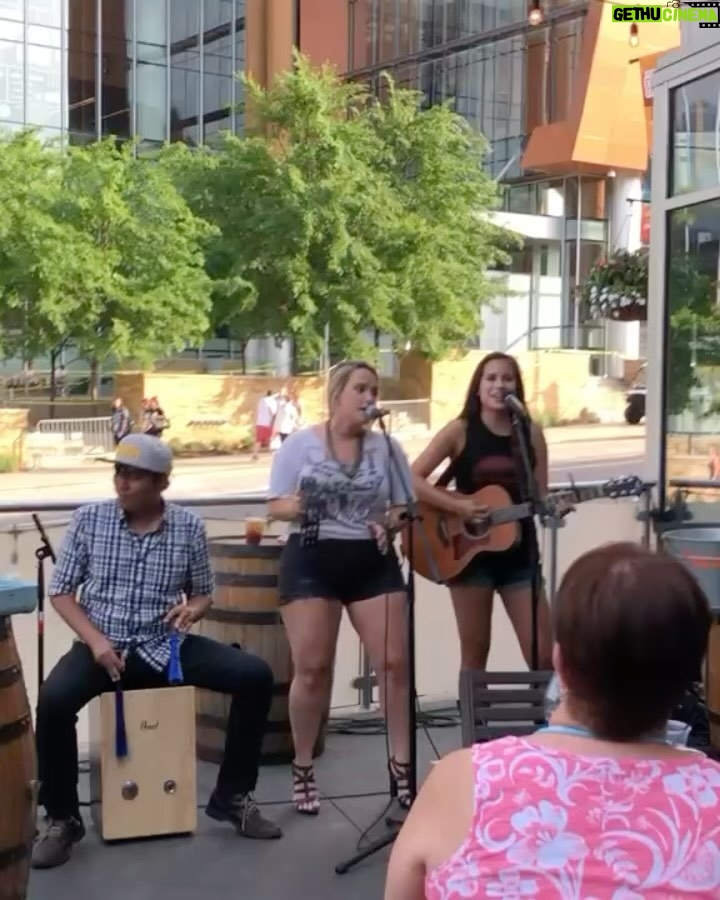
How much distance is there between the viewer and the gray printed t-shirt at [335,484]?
13.9 ft

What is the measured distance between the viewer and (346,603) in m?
4.27

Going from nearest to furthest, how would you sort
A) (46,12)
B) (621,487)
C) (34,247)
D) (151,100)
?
(621,487) → (34,247) → (46,12) → (151,100)

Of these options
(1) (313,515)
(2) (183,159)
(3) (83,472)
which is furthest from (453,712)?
→ (2) (183,159)

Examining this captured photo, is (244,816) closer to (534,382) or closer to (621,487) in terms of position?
(621,487)

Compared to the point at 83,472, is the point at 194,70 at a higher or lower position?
higher

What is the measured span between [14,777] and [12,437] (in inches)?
785

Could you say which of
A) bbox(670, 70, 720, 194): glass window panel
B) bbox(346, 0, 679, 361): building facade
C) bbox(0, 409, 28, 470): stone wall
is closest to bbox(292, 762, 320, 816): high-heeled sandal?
bbox(670, 70, 720, 194): glass window panel

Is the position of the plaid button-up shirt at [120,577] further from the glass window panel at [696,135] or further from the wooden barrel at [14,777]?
the glass window panel at [696,135]

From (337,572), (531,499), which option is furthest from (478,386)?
(337,572)

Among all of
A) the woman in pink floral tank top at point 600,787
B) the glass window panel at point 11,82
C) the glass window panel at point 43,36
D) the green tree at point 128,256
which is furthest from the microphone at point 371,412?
the glass window panel at point 43,36

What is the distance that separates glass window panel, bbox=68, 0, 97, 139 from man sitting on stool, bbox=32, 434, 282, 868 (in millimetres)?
29723

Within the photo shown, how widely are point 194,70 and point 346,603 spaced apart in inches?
1250

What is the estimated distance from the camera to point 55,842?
12.9 ft

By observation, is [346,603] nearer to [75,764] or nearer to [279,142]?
[75,764]
